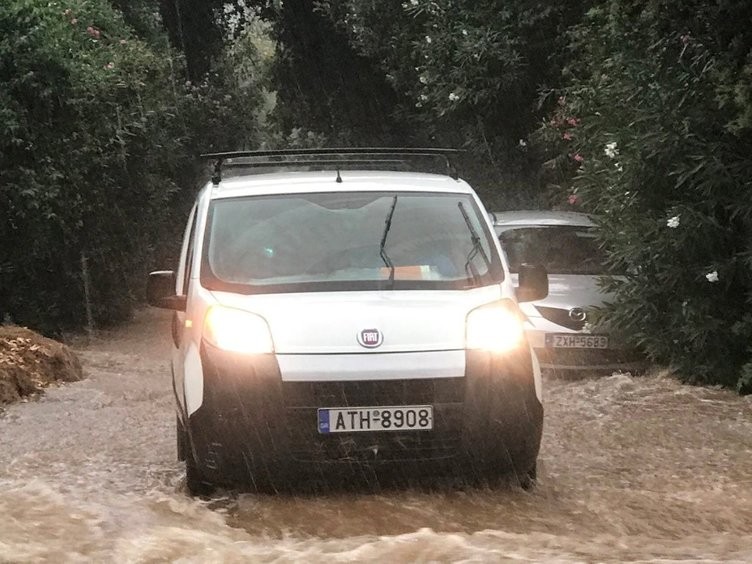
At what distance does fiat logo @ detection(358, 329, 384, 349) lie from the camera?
603 cm

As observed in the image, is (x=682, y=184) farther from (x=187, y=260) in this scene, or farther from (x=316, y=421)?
(x=316, y=421)

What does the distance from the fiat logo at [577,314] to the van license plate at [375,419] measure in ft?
18.6

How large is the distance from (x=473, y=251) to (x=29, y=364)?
18.7ft

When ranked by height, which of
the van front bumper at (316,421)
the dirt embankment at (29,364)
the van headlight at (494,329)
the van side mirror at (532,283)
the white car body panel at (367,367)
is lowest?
the dirt embankment at (29,364)

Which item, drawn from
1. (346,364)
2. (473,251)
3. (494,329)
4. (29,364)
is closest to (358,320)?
(346,364)

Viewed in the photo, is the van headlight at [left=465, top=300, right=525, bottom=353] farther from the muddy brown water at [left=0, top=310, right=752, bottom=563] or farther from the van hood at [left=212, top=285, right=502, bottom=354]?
the muddy brown water at [left=0, top=310, right=752, bottom=563]

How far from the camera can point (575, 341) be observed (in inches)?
452

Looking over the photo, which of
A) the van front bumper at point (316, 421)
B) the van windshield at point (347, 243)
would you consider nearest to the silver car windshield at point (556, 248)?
the van windshield at point (347, 243)

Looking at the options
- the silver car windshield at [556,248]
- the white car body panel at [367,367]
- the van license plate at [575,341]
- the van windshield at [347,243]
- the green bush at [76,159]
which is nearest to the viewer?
the white car body panel at [367,367]

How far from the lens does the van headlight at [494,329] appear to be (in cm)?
617

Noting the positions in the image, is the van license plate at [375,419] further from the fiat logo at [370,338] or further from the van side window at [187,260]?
the van side window at [187,260]

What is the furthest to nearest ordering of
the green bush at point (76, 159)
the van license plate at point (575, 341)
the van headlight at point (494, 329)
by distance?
1. the green bush at point (76, 159)
2. the van license plate at point (575, 341)
3. the van headlight at point (494, 329)

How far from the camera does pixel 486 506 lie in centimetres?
625

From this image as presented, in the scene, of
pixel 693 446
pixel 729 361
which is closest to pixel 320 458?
pixel 693 446
